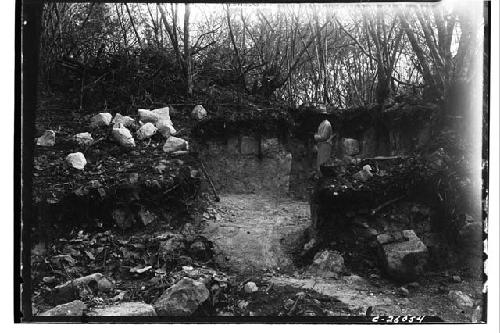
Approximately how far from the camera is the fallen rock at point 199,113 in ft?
8.30

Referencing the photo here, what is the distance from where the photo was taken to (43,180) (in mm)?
2422

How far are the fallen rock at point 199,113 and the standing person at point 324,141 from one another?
60cm

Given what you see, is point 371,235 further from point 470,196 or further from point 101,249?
point 101,249

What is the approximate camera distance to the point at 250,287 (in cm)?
240

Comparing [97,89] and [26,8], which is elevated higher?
[26,8]

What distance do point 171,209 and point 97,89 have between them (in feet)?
2.41

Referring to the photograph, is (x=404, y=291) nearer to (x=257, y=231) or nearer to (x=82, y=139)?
(x=257, y=231)

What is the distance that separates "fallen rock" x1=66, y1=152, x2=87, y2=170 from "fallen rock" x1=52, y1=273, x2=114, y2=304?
56 cm

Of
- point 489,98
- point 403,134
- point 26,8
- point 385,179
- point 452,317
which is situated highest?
point 26,8

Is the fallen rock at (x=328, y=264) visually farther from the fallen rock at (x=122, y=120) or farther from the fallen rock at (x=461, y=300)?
the fallen rock at (x=122, y=120)

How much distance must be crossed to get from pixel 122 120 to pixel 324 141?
3.51 feet

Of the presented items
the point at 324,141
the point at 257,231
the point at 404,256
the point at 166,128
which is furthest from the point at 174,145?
the point at 404,256

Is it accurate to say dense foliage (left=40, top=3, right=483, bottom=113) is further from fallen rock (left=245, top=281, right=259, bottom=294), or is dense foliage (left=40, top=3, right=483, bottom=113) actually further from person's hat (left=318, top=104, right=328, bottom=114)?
fallen rock (left=245, top=281, right=259, bottom=294)

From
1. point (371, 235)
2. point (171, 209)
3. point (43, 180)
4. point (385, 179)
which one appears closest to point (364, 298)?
point (371, 235)
